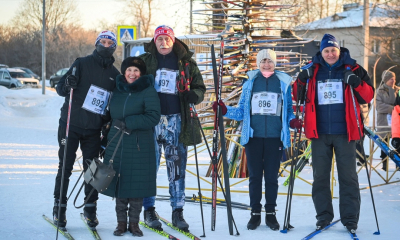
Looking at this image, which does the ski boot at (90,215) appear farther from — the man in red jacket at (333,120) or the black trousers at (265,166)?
the man in red jacket at (333,120)

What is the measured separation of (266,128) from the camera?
4.84 meters

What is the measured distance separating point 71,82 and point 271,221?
2.18 m

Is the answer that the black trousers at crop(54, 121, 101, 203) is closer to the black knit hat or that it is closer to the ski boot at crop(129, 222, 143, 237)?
the ski boot at crop(129, 222, 143, 237)

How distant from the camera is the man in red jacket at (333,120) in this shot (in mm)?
4676

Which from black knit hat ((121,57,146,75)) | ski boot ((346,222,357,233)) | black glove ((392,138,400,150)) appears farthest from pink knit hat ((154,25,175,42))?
black glove ((392,138,400,150))

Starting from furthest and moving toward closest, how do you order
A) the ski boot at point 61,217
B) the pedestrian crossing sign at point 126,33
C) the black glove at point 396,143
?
the pedestrian crossing sign at point 126,33 < the black glove at point 396,143 < the ski boot at point 61,217

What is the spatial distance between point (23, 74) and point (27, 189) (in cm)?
3154

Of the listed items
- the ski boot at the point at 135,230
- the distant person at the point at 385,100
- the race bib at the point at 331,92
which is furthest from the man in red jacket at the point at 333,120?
the distant person at the point at 385,100

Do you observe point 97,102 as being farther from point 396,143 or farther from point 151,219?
point 396,143

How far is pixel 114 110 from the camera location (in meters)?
4.50

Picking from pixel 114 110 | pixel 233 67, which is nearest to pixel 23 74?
pixel 233 67

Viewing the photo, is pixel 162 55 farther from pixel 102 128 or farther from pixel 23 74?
pixel 23 74

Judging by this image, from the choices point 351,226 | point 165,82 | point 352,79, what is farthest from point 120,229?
point 352,79

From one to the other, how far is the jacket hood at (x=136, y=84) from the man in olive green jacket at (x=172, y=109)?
9.2 inches
